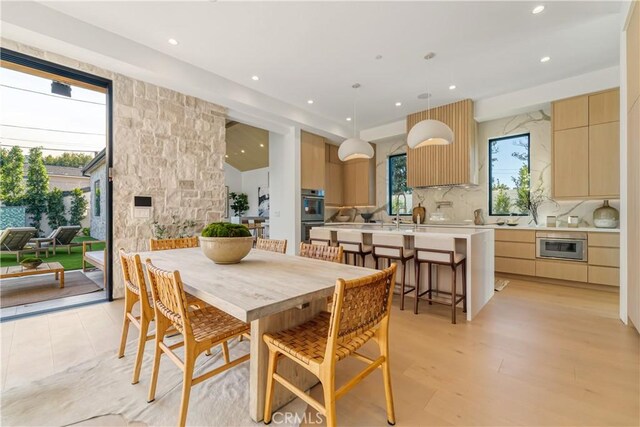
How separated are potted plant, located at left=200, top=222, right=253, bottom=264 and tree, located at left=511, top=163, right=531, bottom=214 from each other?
4942mm

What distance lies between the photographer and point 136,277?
1719 millimetres

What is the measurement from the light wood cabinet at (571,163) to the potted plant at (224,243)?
473 cm

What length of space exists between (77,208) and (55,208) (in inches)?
8.2

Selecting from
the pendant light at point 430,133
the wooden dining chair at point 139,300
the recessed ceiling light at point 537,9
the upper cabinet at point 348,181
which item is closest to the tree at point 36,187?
the wooden dining chair at point 139,300

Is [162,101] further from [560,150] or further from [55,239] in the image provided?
[560,150]

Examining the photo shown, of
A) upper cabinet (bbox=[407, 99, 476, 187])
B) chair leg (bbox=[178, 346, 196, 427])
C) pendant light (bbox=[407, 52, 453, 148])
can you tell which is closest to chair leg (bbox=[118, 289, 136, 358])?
chair leg (bbox=[178, 346, 196, 427])

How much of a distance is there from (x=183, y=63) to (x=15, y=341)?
11.2 ft

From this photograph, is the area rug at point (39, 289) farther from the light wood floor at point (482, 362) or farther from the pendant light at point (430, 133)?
the pendant light at point (430, 133)

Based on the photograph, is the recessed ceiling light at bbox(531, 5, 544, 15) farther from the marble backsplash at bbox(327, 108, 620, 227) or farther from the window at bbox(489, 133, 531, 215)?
the window at bbox(489, 133, 531, 215)

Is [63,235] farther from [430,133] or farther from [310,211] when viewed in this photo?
[430,133]

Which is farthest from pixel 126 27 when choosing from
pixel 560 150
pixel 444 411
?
pixel 560 150

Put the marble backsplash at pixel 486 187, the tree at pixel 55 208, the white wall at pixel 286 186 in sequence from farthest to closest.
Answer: the white wall at pixel 286 186 → the marble backsplash at pixel 486 187 → the tree at pixel 55 208

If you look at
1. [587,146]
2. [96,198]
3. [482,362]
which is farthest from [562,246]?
[96,198]

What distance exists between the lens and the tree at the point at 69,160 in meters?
3.09
